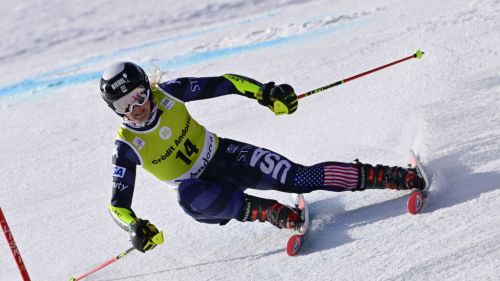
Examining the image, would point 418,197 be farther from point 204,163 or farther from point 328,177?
point 204,163

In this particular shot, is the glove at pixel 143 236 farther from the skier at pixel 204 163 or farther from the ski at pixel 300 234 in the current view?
the ski at pixel 300 234

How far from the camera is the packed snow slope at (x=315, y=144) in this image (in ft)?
11.2

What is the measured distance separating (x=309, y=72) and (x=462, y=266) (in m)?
4.21

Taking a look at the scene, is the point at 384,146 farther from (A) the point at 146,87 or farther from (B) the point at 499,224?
(A) the point at 146,87

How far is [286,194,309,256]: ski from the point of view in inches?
142

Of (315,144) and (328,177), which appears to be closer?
(328,177)

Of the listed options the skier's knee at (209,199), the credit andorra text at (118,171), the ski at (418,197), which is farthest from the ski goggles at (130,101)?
the ski at (418,197)

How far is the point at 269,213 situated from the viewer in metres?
3.79

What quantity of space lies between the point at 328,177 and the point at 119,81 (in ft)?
4.44

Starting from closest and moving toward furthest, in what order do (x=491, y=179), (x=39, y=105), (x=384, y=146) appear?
(x=491, y=179) → (x=384, y=146) → (x=39, y=105)

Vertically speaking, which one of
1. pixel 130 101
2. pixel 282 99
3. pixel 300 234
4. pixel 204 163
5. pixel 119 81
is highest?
pixel 119 81

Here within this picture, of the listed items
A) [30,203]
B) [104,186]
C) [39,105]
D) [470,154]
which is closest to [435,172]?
[470,154]

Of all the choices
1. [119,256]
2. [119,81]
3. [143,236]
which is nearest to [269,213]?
[143,236]

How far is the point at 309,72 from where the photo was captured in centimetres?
688
